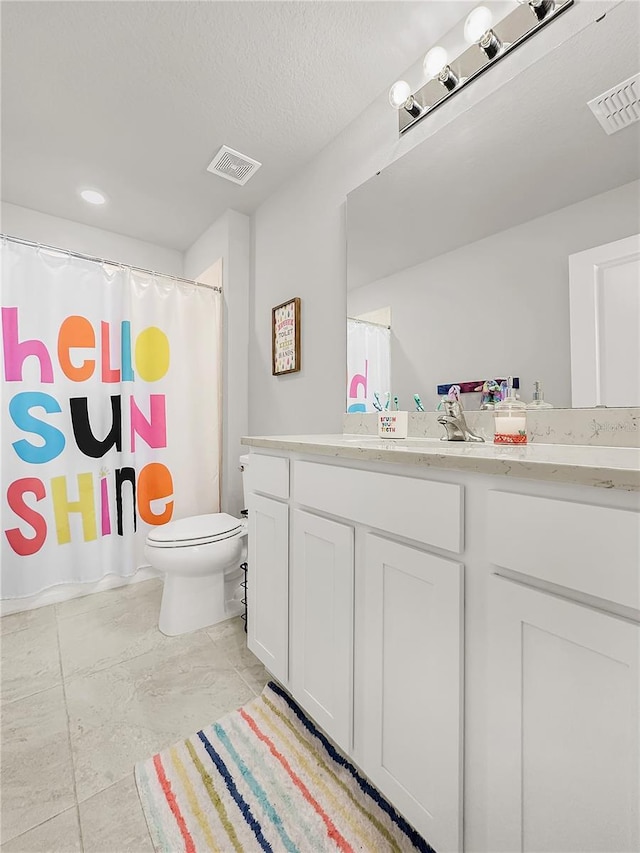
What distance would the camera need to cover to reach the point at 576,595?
561mm

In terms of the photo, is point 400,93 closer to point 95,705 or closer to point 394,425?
point 394,425

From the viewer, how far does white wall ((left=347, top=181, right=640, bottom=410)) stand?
3.46ft

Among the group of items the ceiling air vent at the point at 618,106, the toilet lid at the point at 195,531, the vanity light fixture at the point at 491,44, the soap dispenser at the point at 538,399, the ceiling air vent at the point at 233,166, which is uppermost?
the ceiling air vent at the point at 233,166

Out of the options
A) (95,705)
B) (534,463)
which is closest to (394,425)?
(534,463)

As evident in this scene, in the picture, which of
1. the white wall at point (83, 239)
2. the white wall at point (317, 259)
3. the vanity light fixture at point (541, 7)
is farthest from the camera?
the white wall at point (83, 239)

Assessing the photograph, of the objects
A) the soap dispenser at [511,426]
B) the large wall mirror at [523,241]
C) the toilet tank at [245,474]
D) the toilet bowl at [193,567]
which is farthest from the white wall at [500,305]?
the toilet bowl at [193,567]

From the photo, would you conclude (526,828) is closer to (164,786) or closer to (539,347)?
(164,786)

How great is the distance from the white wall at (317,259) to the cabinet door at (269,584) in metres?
0.67

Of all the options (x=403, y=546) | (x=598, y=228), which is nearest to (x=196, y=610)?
(x=403, y=546)

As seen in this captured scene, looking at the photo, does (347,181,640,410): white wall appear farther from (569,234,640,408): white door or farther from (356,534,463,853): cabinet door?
(356,534,463,853): cabinet door

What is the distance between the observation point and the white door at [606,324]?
0.94 metres

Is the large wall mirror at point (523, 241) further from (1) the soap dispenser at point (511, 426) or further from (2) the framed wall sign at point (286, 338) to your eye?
(2) the framed wall sign at point (286, 338)

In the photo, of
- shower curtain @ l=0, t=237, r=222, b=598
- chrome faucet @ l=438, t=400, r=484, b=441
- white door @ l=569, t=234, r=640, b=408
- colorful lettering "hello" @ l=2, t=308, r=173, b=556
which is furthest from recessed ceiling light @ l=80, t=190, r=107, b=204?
white door @ l=569, t=234, r=640, b=408

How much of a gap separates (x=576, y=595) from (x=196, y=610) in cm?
161
